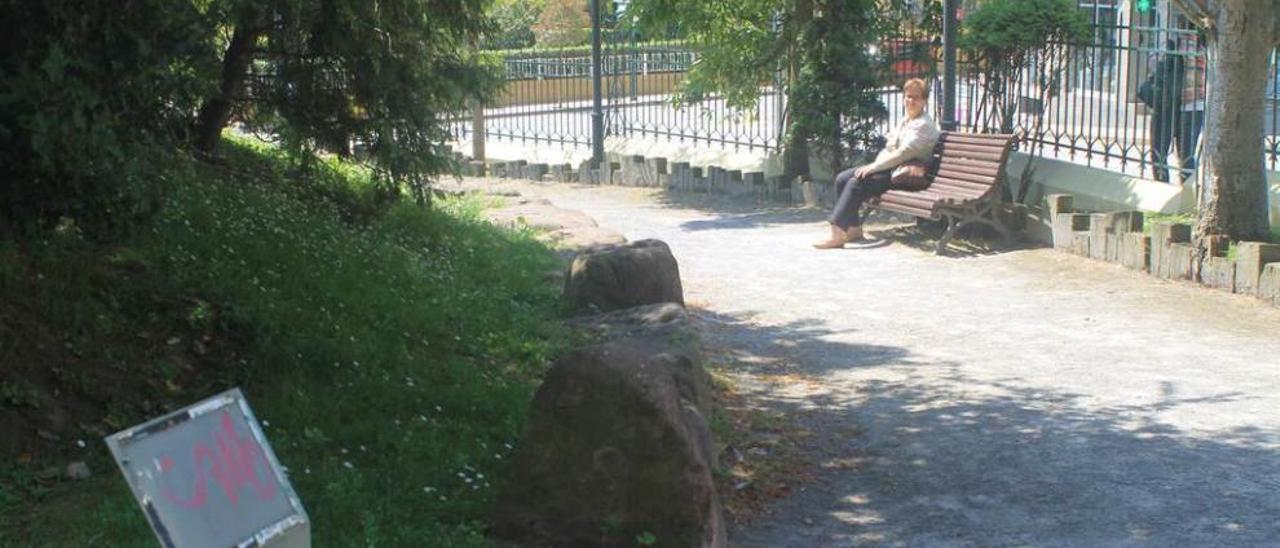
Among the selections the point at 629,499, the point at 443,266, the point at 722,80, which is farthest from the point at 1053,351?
the point at 722,80

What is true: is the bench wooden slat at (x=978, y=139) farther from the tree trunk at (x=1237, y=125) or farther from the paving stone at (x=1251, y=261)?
the paving stone at (x=1251, y=261)

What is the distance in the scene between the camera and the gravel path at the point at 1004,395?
644 cm


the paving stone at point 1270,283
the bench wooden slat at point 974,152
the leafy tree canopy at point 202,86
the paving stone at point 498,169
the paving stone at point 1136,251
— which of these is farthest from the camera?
the paving stone at point 498,169

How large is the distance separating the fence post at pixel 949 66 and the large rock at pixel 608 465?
896 cm

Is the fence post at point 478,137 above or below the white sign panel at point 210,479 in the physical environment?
above

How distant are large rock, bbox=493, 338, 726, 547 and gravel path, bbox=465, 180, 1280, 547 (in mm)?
855

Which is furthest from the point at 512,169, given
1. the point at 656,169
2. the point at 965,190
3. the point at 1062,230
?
the point at 1062,230

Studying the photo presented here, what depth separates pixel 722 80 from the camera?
672 inches

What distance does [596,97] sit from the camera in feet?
66.3

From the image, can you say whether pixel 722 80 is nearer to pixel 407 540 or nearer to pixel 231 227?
pixel 231 227

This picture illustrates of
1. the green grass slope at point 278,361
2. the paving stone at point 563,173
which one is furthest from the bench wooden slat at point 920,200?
the paving stone at point 563,173

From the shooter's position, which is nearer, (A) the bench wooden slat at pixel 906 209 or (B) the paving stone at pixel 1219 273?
(B) the paving stone at pixel 1219 273

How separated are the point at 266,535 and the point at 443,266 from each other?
20.9 ft

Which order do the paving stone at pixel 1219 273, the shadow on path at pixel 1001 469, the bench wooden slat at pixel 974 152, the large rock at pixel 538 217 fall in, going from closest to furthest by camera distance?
the shadow on path at pixel 1001 469, the paving stone at pixel 1219 273, the bench wooden slat at pixel 974 152, the large rock at pixel 538 217
